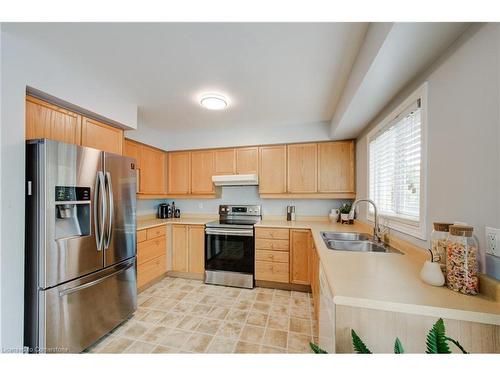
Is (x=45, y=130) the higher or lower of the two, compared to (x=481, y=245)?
higher

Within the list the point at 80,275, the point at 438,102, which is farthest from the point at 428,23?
the point at 80,275

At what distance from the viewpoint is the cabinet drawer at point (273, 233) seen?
2.71m

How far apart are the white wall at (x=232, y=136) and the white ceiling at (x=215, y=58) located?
68cm

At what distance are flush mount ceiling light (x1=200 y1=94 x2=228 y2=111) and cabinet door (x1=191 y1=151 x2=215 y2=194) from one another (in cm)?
123

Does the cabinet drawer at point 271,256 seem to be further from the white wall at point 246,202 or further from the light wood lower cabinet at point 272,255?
the white wall at point 246,202

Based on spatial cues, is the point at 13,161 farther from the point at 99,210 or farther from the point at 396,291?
the point at 396,291

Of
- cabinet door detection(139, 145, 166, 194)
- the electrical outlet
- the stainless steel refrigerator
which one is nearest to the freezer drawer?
the stainless steel refrigerator

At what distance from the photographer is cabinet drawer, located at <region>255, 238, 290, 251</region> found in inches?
106

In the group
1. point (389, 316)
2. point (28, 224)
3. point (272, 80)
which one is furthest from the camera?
point (272, 80)
